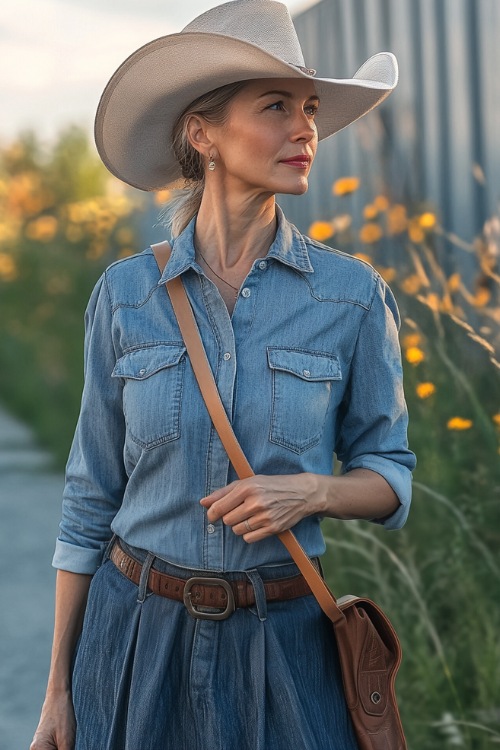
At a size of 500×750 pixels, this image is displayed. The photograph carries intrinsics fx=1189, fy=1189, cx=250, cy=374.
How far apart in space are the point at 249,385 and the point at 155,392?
0.17m

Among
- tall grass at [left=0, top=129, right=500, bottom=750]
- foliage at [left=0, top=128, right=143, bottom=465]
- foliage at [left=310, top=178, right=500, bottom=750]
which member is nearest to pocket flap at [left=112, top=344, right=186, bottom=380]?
tall grass at [left=0, top=129, right=500, bottom=750]

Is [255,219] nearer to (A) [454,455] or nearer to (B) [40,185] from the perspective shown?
(A) [454,455]

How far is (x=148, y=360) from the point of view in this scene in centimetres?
213

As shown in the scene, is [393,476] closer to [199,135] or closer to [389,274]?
[199,135]

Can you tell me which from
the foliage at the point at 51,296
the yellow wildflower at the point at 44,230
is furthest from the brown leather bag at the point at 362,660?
the yellow wildflower at the point at 44,230

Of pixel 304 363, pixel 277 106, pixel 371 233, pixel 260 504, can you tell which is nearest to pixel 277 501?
pixel 260 504

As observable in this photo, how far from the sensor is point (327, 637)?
7.04 feet

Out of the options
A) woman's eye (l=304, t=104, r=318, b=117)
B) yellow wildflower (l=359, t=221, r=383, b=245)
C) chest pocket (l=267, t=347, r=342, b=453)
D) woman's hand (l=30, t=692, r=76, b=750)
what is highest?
yellow wildflower (l=359, t=221, r=383, b=245)

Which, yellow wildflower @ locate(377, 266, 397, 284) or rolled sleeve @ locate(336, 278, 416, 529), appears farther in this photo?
yellow wildflower @ locate(377, 266, 397, 284)

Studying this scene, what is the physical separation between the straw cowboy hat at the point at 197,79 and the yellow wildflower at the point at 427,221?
1.35 meters

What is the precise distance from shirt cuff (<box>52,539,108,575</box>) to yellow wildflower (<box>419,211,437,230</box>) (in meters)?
1.91

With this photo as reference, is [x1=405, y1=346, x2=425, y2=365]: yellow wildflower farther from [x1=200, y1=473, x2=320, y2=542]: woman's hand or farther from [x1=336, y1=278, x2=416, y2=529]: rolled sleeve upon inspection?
[x1=200, y1=473, x2=320, y2=542]: woman's hand

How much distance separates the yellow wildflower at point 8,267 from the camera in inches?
412

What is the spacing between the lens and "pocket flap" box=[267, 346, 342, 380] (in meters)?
2.05
